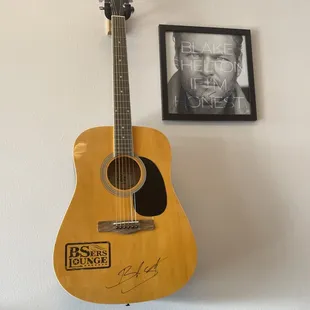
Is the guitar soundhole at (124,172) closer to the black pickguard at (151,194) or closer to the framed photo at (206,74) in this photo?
the black pickguard at (151,194)

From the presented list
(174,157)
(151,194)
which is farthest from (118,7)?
(151,194)

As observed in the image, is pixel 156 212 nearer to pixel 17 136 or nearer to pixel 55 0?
pixel 17 136

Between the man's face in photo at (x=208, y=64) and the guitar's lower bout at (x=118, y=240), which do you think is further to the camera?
the man's face in photo at (x=208, y=64)

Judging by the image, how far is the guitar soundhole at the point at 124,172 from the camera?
1.18m

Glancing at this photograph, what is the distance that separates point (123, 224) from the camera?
1128 mm

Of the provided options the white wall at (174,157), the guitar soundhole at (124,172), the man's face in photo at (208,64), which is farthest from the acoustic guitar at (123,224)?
the man's face in photo at (208,64)

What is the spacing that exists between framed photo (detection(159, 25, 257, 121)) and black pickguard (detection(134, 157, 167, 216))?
263 mm

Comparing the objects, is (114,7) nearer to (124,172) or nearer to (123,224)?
(124,172)

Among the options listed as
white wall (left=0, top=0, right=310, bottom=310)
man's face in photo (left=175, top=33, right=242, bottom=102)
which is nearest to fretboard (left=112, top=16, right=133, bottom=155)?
white wall (left=0, top=0, right=310, bottom=310)

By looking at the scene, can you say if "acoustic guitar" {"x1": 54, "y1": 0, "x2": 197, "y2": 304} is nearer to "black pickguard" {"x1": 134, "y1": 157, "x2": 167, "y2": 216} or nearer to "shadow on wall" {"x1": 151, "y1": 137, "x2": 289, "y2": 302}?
"black pickguard" {"x1": 134, "y1": 157, "x2": 167, "y2": 216}
